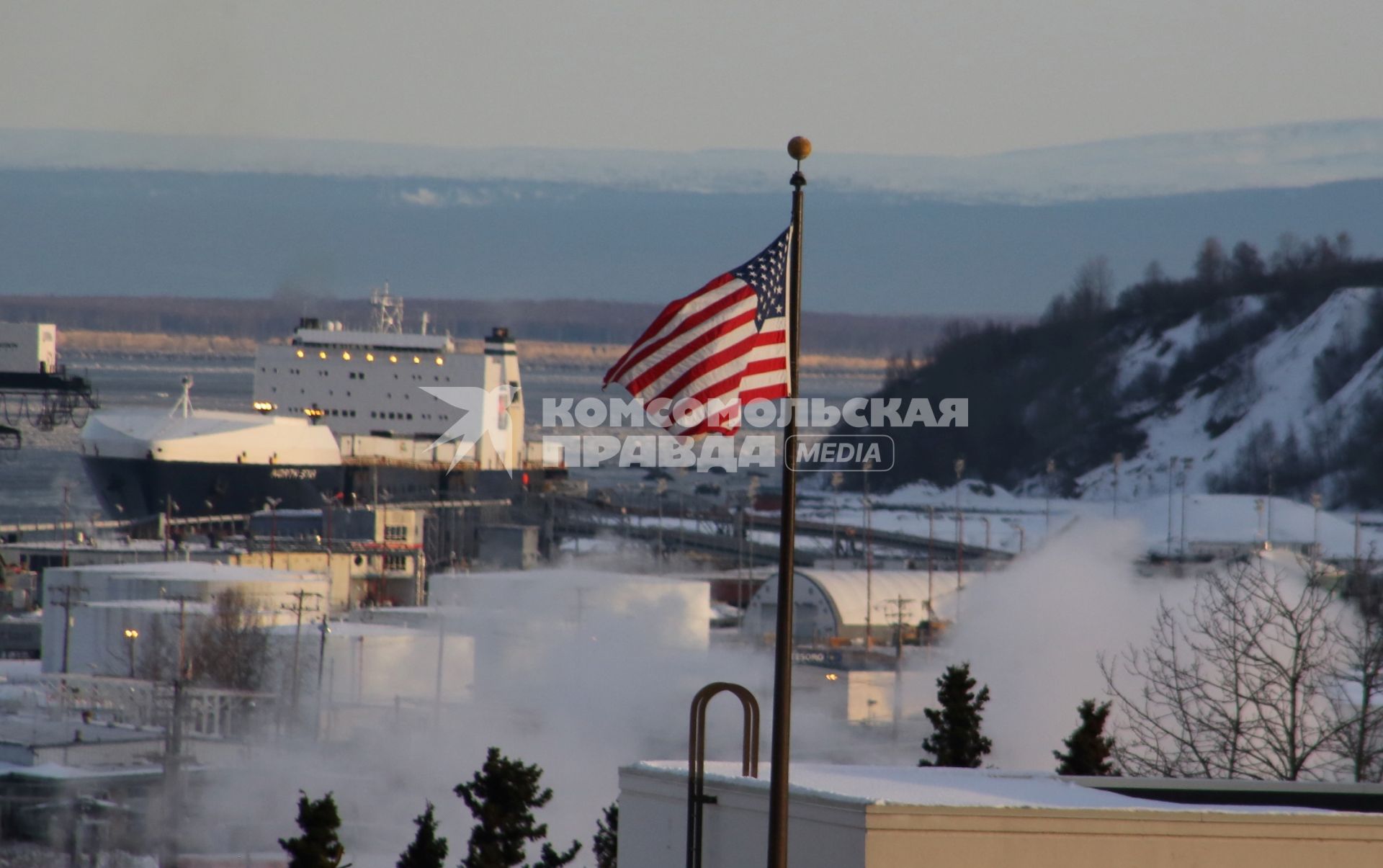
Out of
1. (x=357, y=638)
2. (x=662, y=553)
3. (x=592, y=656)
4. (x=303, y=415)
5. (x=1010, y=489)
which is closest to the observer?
(x=357, y=638)

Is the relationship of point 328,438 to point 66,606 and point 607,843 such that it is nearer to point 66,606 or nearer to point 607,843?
point 66,606

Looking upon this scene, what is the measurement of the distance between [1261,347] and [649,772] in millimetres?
104169

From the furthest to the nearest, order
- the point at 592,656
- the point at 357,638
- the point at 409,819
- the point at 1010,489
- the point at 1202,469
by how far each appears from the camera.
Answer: the point at 1010,489
the point at 1202,469
the point at 592,656
the point at 357,638
the point at 409,819

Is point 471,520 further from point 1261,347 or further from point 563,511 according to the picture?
point 1261,347

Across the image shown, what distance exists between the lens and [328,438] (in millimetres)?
71938

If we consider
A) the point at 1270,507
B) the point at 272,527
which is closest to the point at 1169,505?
the point at 1270,507

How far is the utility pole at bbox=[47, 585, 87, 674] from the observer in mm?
33281

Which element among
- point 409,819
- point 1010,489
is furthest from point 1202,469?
point 409,819

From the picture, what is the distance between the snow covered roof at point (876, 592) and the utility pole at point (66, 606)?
14.9 meters

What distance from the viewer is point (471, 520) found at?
2694 inches

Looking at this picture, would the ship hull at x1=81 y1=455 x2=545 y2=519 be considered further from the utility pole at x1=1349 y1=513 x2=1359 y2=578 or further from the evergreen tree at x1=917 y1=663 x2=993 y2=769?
the evergreen tree at x1=917 y1=663 x2=993 y2=769

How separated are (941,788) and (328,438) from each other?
210 ft

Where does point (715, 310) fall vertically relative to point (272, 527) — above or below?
above

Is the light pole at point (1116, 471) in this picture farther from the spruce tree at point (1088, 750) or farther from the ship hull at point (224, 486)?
the spruce tree at point (1088, 750)
